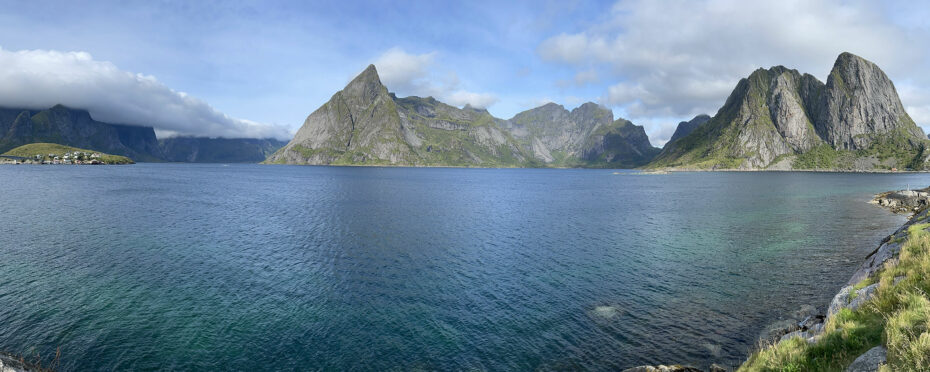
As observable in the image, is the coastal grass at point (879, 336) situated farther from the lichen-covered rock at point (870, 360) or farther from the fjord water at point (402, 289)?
the fjord water at point (402, 289)

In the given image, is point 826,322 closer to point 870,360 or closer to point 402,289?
point 870,360

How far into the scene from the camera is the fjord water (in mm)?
27672

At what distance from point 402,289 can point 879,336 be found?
33.9 metres

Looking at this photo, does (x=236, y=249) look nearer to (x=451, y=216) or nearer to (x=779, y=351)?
(x=451, y=216)

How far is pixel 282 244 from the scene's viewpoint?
58.1 meters

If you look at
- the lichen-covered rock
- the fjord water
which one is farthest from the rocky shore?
the fjord water

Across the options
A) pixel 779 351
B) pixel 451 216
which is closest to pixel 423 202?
pixel 451 216

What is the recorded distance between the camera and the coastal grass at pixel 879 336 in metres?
12.1

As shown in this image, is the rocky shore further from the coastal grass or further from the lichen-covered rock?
the coastal grass

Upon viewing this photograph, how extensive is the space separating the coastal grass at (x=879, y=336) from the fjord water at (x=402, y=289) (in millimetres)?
9885

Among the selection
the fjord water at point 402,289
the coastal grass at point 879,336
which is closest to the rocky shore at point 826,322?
the coastal grass at point 879,336

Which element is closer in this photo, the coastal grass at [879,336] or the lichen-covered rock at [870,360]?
the coastal grass at [879,336]

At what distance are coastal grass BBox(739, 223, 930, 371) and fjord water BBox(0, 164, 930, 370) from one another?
9.89 metres

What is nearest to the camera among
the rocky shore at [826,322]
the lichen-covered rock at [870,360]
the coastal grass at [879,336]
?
the coastal grass at [879,336]
